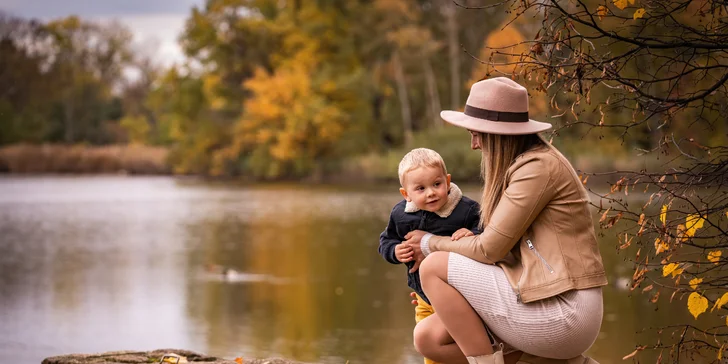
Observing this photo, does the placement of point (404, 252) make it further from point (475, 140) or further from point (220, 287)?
point (220, 287)

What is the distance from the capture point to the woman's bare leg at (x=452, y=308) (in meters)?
3.29

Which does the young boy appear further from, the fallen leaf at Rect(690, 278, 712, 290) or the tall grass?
the tall grass

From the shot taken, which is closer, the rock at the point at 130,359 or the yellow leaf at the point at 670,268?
the yellow leaf at the point at 670,268

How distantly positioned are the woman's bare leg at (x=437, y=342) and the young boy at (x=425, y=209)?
0.11 meters

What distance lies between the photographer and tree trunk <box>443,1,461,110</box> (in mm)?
32750

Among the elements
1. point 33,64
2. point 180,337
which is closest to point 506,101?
point 180,337

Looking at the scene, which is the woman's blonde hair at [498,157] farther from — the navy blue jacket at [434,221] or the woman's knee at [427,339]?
the woman's knee at [427,339]

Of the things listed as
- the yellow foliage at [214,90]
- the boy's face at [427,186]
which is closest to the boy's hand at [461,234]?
the boy's face at [427,186]

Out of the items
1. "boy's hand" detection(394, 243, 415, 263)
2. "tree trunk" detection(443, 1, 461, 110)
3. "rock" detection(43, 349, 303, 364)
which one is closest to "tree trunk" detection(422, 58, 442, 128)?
"tree trunk" detection(443, 1, 461, 110)

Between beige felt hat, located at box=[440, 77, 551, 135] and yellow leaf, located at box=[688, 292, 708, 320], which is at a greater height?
beige felt hat, located at box=[440, 77, 551, 135]

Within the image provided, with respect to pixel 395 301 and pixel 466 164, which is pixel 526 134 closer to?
pixel 395 301

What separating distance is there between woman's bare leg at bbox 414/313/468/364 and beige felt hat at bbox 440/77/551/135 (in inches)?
26.3

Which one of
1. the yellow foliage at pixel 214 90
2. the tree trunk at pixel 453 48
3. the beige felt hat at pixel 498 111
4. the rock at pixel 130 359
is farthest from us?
the yellow foliage at pixel 214 90

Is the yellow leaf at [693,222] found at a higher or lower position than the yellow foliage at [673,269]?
higher
